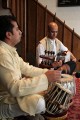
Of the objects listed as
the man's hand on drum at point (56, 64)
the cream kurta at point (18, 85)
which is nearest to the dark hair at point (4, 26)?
the cream kurta at point (18, 85)

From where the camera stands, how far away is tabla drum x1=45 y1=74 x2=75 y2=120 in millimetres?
1915

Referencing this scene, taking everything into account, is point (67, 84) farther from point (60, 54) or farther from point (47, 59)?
point (60, 54)

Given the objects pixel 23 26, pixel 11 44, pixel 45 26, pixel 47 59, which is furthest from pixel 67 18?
pixel 11 44

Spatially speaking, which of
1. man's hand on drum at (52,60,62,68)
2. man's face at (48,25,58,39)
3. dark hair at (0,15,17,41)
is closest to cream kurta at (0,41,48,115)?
dark hair at (0,15,17,41)

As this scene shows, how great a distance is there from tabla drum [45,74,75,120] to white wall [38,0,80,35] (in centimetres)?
268

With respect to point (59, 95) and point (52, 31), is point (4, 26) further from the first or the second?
point (52, 31)

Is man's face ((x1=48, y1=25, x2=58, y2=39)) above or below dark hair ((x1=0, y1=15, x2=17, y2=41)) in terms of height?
below

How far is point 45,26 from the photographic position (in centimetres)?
415

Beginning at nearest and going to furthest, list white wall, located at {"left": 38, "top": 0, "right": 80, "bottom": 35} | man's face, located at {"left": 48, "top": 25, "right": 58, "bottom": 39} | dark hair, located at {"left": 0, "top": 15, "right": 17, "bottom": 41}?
dark hair, located at {"left": 0, "top": 15, "right": 17, "bottom": 41} < man's face, located at {"left": 48, "top": 25, "right": 58, "bottom": 39} < white wall, located at {"left": 38, "top": 0, "right": 80, "bottom": 35}

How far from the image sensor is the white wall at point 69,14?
14.7 ft

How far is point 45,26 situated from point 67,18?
0.60 metres

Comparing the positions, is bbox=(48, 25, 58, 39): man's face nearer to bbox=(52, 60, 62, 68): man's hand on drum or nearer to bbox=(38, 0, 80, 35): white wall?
bbox=(52, 60, 62, 68): man's hand on drum

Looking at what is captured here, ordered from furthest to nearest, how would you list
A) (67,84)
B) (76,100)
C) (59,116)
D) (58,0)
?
(58,0)
(76,100)
(59,116)
(67,84)

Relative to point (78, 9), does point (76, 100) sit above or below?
below
